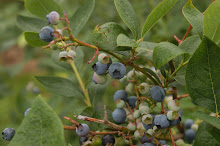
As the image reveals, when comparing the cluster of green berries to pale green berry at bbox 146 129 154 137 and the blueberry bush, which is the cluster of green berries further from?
pale green berry at bbox 146 129 154 137

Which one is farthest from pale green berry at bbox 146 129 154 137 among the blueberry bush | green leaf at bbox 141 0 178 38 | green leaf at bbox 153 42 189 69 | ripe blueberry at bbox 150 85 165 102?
green leaf at bbox 141 0 178 38

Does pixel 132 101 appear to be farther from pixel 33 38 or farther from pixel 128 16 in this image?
pixel 33 38

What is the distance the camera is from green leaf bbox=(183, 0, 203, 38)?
30.6 inches

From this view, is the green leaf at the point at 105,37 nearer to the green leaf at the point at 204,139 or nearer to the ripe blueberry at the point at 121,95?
the ripe blueberry at the point at 121,95

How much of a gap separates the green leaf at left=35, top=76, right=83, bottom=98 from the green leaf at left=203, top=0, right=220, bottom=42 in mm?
704

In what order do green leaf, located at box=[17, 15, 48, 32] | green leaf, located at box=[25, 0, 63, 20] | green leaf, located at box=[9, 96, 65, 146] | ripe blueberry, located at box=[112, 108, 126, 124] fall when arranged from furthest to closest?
green leaf, located at box=[17, 15, 48, 32] → green leaf, located at box=[25, 0, 63, 20] → ripe blueberry, located at box=[112, 108, 126, 124] → green leaf, located at box=[9, 96, 65, 146]

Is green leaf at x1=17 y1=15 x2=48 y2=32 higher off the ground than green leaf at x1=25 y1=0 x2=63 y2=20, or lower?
lower

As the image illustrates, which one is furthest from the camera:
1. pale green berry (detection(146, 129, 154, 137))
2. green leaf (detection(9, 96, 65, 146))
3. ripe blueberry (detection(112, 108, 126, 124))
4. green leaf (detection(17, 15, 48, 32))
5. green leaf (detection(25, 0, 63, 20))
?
green leaf (detection(17, 15, 48, 32))

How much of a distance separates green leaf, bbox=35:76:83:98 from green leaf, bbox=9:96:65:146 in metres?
0.62

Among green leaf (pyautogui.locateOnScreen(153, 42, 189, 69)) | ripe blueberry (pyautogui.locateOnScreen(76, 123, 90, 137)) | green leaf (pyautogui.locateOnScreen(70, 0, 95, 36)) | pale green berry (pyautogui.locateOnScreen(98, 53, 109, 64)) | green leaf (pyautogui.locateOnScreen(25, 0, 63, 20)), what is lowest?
ripe blueberry (pyautogui.locateOnScreen(76, 123, 90, 137))

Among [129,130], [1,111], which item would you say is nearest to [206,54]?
[129,130]

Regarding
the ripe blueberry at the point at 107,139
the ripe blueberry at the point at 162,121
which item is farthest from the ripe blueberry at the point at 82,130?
the ripe blueberry at the point at 162,121

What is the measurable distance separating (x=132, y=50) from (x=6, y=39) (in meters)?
2.70

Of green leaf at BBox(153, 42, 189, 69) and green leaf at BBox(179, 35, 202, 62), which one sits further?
green leaf at BBox(179, 35, 202, 62)
